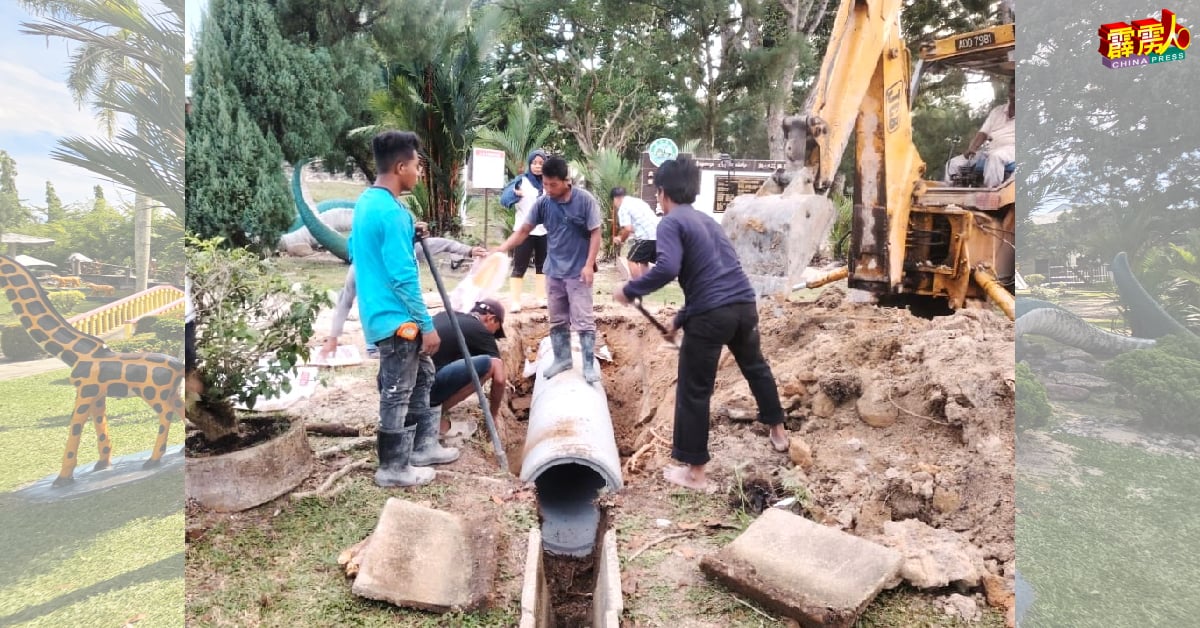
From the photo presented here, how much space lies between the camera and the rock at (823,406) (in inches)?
159

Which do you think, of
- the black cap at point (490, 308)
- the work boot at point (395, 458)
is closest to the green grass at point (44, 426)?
the work boot at point (395, 458)

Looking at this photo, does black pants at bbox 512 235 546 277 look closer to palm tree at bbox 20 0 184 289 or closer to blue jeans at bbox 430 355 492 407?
blue jeans at bbox 430 355 492 407

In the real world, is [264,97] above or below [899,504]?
above

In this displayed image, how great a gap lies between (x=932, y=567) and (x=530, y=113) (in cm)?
549

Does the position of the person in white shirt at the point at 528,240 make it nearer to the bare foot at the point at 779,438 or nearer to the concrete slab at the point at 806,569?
the bare foot at the point at 779,438

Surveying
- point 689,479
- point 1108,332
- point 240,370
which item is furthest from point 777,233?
point 240,370

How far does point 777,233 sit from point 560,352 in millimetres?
1544

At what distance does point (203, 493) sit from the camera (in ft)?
9.29

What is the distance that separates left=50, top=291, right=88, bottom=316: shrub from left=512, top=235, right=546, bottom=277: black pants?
4688 mm

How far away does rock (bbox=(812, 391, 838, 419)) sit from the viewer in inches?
159

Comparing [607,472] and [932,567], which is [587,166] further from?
[932,567]

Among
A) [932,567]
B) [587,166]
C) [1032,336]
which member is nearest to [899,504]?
[932,567]

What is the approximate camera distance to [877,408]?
12.5ft

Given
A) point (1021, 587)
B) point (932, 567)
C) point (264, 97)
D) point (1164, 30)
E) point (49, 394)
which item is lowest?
point (932, 567)
